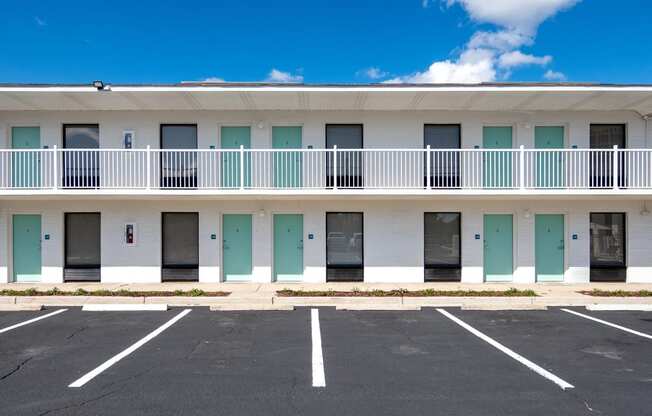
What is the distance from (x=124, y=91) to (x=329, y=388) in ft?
30.4

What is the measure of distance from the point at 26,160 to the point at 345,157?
9346mm

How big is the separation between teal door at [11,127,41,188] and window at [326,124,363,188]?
27.6 ft

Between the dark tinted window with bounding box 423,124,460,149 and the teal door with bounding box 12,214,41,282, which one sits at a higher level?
the dark tinted window with bounding box 423,124,460,149

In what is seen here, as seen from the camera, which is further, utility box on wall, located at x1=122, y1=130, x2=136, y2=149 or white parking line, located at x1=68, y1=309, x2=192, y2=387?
utility box on wall, located at x1=122, y1=130, x2=136, y2=149

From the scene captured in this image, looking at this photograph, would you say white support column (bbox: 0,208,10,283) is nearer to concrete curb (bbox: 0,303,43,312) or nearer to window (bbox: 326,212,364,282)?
concrete curb (bbox: 0,303,43,312)

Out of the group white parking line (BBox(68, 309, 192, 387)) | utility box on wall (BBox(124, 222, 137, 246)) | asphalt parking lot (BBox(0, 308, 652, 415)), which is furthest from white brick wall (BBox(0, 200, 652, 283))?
white parking line (BBox(68, 309, 192, 387))

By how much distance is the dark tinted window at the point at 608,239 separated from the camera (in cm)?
1230

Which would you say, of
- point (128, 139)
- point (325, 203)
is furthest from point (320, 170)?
point (128, 139)

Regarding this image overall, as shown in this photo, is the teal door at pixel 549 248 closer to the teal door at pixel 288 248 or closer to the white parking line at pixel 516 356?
the white parking line at pixel 516 356

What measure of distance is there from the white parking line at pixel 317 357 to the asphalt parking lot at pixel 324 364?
20mm

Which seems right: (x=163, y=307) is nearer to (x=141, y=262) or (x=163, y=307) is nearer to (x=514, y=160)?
(x=141, y=262)

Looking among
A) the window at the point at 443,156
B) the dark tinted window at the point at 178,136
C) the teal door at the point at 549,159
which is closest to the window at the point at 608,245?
the teal door at the point at 549,159

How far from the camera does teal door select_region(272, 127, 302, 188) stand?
12.0m

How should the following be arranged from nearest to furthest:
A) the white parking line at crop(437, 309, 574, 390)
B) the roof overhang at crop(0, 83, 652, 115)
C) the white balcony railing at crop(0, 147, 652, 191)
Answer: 1. the white parking line at crop(437, 309, 574, 390)
2. the roof overhang at crop(0, 83, 652, 115)
3. the white balcony railing at crop(0, 147, 652, 191)
